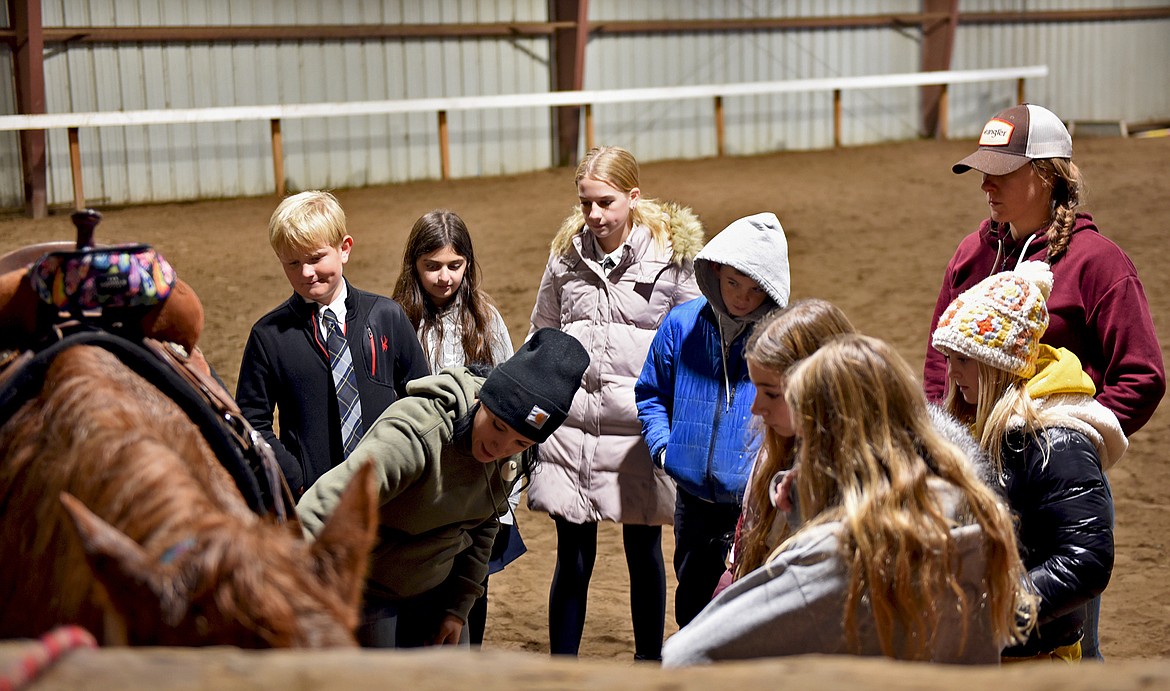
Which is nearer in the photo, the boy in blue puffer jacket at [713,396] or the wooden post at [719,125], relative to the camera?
Result: the boy in blue puffer jacket at [713,396]

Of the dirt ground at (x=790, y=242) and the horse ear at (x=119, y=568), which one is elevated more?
the horse ear at (x=119, y=568)

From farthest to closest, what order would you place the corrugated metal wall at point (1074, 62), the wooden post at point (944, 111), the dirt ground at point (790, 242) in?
the corrugated metal wall at point (1074, 62) < the wooden post at point (944, 111) < the dirt ground at point (790, 242)

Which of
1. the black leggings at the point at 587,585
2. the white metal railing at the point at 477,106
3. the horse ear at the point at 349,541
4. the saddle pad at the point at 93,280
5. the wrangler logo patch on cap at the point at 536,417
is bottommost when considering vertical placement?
the black leggings at the point at 587,585

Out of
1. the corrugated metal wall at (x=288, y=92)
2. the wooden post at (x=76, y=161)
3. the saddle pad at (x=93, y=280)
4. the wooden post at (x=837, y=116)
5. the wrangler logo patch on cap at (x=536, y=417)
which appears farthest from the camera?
the wooden post at (x=837, y=116)

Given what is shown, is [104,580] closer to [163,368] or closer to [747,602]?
[163,368]

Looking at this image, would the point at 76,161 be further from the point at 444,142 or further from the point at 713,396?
the point at 713,396

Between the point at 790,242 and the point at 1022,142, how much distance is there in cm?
642

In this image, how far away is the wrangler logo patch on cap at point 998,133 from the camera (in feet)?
9.20

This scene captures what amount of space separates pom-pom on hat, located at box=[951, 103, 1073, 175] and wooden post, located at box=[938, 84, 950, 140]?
463 inches

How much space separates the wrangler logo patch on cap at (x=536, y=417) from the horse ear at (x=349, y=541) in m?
0.83

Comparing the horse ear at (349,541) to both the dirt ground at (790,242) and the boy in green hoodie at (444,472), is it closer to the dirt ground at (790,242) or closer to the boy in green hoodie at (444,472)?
the boy in green hoodie at (444,472)

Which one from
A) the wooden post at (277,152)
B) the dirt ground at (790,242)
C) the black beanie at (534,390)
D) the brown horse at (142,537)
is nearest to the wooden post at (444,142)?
the dirt ground at (790,242)

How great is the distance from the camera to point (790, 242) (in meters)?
9.16

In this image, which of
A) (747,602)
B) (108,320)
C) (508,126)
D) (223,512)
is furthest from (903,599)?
(508,126)
